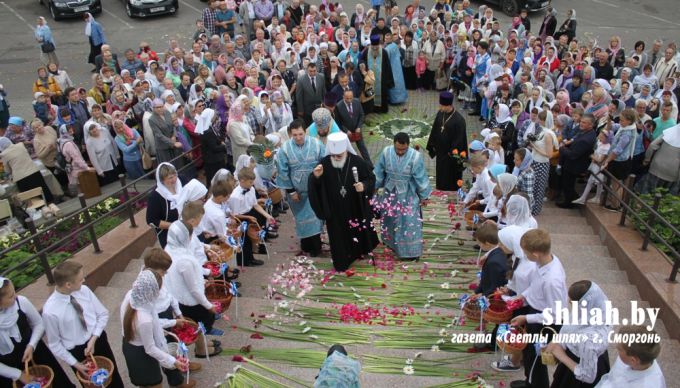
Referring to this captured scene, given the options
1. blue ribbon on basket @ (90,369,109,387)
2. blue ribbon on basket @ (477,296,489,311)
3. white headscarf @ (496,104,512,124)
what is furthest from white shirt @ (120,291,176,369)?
white headscarf @ (496,104,512,124)

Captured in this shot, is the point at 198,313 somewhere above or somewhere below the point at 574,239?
above

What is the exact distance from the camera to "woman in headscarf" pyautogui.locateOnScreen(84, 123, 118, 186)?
388 inches

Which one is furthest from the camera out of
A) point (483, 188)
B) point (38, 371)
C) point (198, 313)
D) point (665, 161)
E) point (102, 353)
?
point (665, 161)

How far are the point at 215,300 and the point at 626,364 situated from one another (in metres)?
3.57

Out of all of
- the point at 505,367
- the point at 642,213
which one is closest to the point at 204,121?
the point at 505,367

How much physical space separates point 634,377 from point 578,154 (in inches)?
218

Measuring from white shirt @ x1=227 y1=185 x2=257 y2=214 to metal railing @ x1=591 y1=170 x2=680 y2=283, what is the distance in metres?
4.68

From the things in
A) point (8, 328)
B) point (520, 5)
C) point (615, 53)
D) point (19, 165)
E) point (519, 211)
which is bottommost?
point (19, 165)

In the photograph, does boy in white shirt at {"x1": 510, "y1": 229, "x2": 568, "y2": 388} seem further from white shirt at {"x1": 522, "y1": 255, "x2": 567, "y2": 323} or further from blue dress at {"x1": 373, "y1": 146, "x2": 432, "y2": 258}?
blue dress at {"x1": 373, "y1": 146, "x2": 432, "y2": 258}

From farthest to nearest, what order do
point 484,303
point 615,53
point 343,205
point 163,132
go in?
point 615,53 < point 163,132 < point 343,205 < point 484,303

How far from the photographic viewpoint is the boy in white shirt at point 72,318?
4527mm

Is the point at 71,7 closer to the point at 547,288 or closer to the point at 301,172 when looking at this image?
the point at 301,172

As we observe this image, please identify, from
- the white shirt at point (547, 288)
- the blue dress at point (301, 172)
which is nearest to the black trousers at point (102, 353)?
the blue dress at point (301, 172)

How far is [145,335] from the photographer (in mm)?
4359
